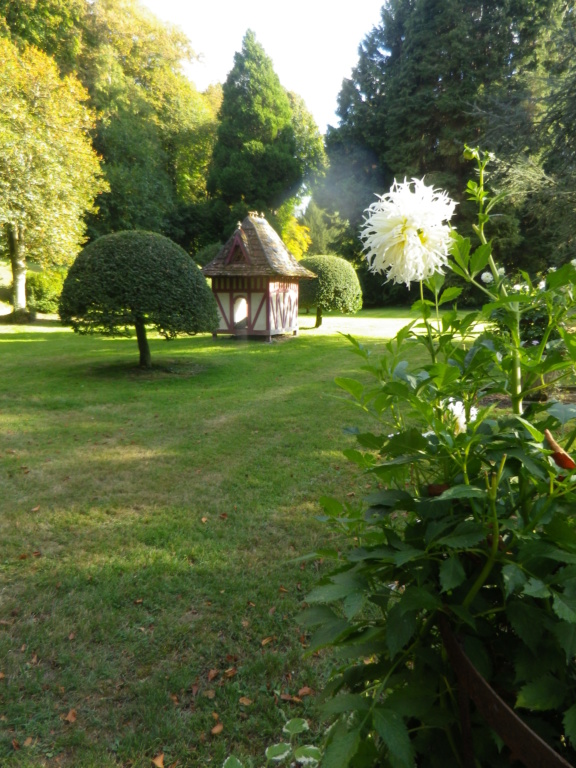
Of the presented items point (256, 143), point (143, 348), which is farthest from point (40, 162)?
point (256, 143)

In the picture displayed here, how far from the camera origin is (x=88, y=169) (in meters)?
18.5

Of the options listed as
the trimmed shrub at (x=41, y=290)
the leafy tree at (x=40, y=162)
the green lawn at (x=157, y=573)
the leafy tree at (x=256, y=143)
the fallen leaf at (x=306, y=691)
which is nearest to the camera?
the green lawn at (x=157, y=573)

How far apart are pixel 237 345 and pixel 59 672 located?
12735 mm

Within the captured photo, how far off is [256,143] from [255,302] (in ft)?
68.3

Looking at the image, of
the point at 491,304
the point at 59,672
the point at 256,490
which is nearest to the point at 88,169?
the point at 256,490

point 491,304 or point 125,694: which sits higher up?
point 491,304

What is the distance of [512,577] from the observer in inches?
33.0

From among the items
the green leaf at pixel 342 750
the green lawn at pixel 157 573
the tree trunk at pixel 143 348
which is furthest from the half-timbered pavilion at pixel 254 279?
the green leaf at pixel 342 750

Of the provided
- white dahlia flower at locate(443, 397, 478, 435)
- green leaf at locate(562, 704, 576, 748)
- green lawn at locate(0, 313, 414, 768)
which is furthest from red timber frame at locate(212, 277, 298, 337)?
green leaf at locate(562, 704, 576, 748)

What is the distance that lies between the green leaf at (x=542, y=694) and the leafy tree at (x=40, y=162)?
18.5 metres

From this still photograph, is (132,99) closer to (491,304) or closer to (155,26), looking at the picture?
(155,26)

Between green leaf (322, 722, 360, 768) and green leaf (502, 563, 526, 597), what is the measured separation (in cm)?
37

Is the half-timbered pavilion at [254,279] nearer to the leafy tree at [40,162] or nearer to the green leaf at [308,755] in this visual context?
the leafy tree at [40,162]

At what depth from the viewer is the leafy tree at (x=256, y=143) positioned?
32438 millimetres
